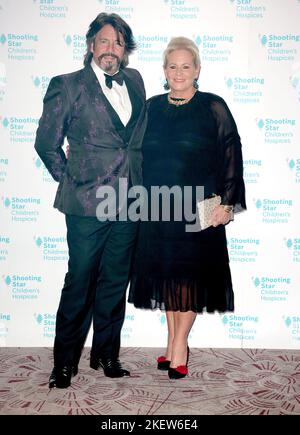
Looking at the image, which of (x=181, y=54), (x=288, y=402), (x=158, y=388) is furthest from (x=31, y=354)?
(x=181, y=54)

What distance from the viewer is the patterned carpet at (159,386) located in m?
2.20

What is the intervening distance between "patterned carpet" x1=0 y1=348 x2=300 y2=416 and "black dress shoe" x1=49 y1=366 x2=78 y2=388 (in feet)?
0.11

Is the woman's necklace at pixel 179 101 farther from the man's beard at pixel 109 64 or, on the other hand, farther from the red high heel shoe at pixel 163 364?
the red high heel shoe at pixel 163 364

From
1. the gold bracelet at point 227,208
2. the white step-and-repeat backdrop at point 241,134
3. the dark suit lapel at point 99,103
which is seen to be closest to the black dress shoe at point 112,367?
the white step-and-repeat backdrop at point 241,134

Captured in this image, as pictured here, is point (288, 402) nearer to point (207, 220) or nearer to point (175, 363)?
point (175, 363)

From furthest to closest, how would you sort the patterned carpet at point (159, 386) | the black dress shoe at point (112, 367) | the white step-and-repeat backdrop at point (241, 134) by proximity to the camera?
the white step-and-repeat backdrop at point (241, 134), the black dress shoe at point (112, 367), the patterned carpet at point (159, 386)

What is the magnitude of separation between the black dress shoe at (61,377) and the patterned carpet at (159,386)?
0.11 ft

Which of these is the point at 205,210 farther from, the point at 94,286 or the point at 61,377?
the point at 61,377

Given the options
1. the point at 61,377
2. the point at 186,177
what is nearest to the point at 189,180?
the point at 186,177

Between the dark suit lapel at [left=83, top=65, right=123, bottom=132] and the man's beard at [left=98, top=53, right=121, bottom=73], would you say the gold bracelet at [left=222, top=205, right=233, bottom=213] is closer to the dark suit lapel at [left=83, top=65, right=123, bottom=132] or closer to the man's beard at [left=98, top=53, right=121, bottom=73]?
the dark suit lapel at [left=83, top=65, right=123, bottom=132]

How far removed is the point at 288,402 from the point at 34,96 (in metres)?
2.34

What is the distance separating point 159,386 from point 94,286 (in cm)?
66

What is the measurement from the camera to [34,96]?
2.89 m

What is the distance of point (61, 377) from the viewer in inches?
95.2
